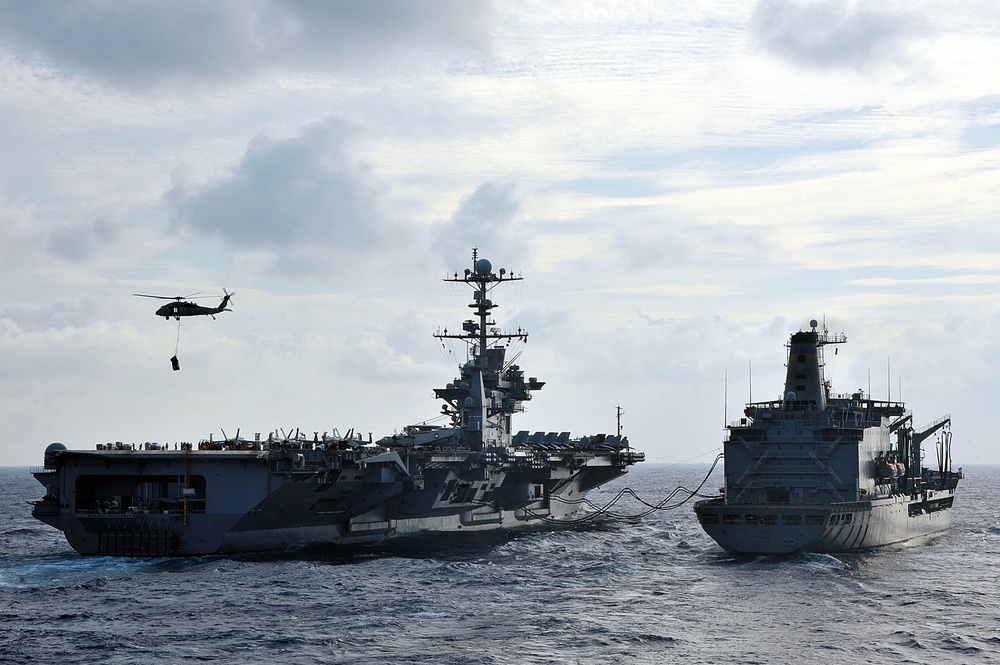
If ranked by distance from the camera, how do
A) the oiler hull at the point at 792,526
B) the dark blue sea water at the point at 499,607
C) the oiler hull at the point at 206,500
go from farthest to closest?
the oiler hull at the point at 792,526, the oiler hull at the point at 206,500, the dark blue sea water at the point at 499,607

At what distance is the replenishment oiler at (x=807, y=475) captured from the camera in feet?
113

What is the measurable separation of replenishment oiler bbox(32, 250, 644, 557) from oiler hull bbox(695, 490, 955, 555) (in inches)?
355

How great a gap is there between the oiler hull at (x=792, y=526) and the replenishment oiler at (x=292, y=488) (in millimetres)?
9006

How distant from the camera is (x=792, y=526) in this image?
3422 cm

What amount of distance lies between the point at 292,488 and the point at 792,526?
15.1m

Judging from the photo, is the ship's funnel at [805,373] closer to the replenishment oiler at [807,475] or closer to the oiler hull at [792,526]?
the replenishment oiler at [807,475]

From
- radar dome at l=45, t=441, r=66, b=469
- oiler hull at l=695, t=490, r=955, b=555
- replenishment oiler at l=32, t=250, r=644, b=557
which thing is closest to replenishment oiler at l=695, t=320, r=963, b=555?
oiler hull at l=695, t=490, r=955, b=555

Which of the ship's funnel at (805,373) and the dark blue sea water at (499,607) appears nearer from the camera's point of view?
the dark blue sea water at (499,607)

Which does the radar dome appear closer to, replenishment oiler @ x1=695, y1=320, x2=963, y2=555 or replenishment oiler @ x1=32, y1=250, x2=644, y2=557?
replenishment oiler @ x1=32, y1=250, x2=644, y2=557

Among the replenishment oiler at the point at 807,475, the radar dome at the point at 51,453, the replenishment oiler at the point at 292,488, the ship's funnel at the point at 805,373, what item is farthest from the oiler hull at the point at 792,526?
the radar dome at the point at 51,453

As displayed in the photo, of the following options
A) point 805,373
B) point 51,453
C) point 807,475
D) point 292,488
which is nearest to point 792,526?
point 807,475

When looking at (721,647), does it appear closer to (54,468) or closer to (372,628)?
(372,628)

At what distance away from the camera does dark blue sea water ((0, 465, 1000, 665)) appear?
21719mm

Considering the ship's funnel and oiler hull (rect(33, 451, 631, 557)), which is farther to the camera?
the ship's funnel
